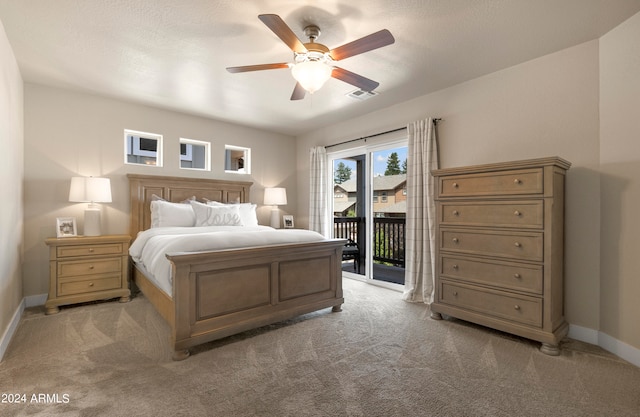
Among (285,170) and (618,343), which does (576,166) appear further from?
(285,170)

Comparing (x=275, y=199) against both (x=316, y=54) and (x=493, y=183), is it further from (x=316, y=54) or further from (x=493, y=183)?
(x=493, y=183)

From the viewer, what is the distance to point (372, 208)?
4508mm

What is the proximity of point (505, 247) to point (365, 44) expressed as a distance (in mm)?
1977

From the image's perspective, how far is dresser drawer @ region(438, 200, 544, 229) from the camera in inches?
95.8

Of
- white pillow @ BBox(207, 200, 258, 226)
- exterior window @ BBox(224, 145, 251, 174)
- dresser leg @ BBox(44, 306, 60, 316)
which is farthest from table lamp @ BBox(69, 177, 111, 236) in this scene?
exterior window @ BBox(224, 145, 251, 174)

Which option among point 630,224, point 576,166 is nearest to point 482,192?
point 576,166

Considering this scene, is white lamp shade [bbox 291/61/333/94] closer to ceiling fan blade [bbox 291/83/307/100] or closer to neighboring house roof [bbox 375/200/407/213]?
ceiling fan blade [bbox 291/83/307/100]

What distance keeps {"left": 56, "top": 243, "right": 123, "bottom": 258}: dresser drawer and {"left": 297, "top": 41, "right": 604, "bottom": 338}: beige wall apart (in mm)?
3593

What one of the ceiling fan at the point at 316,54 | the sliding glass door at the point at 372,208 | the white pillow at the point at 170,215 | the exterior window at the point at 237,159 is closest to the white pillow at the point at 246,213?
the white pillow at the point at 170,215

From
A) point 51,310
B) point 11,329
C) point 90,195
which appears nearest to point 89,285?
point 51,310

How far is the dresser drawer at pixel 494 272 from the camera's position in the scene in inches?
96.2

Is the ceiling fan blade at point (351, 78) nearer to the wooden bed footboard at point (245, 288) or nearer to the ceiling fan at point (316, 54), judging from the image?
the ceiling fan at point (316, 54)

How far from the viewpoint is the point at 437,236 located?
3064 mm

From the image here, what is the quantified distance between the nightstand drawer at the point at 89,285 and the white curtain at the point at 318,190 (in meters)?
2.82
